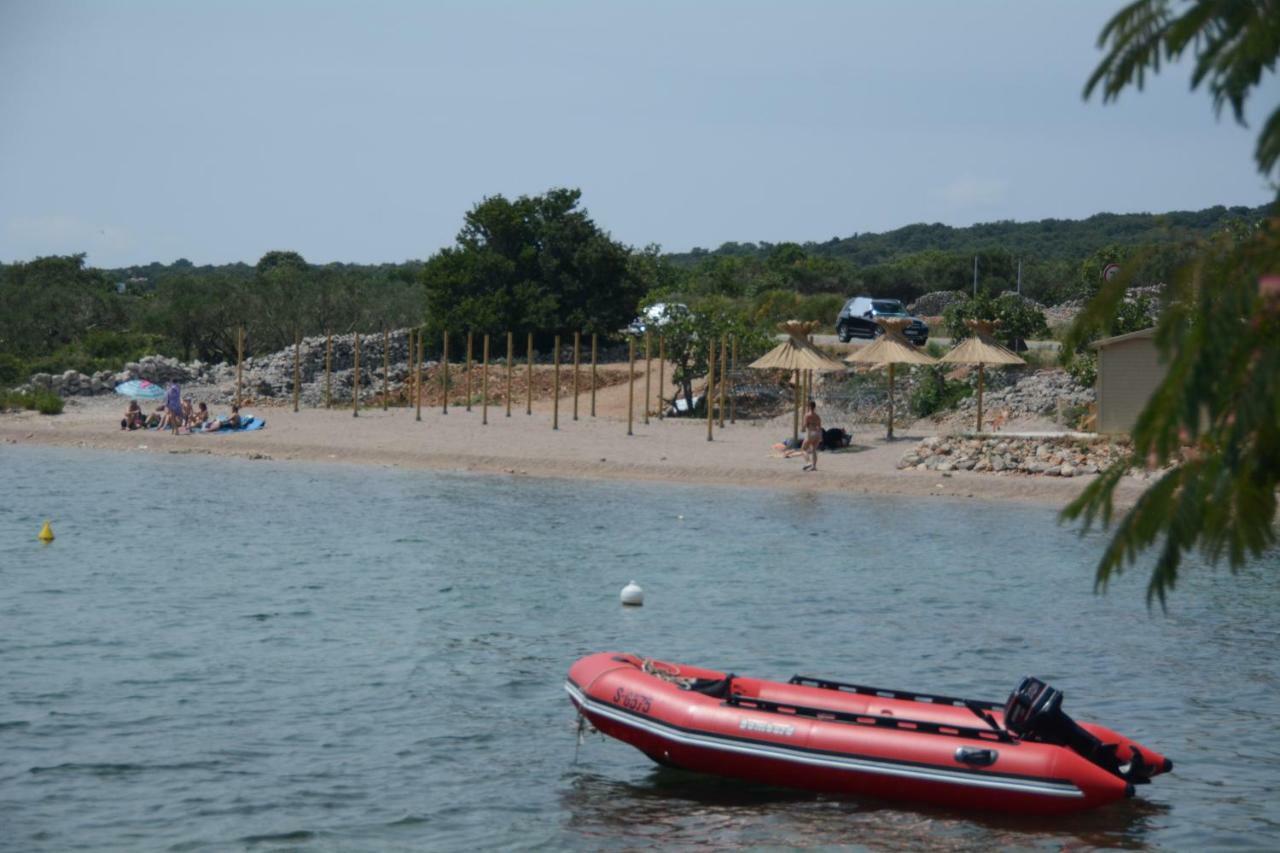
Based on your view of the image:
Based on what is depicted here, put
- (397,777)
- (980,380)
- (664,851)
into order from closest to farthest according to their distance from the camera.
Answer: (664,851), (397,777), (980,380)

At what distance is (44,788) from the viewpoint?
33.8ft

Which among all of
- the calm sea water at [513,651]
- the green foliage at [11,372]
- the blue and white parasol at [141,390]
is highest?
the green foliage at [11,372]

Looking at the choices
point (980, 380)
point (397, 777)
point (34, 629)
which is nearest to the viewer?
point (397, 777)

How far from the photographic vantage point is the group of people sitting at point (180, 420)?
111 ft

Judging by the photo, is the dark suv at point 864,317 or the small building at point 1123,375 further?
the dark suv at point 864,317

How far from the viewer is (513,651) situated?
1504 cm

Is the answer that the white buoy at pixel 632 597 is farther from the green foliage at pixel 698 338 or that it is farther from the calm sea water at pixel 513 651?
the green foliage at pixel 698 338

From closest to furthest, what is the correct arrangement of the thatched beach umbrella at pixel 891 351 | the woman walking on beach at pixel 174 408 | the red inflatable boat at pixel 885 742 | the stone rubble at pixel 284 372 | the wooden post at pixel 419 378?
the red inflatable boat at pixel 885 742, the thatched beach umbrella at pixel 891 351, the woman walking on beach at pixel 174 408, the wooden post at pixel 419 378, the stone rubble at pixel 284 372

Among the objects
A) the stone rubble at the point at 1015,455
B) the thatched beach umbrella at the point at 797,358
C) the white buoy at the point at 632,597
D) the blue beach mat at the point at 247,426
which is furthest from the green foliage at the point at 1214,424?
the blue beach mat at the point at 247,426

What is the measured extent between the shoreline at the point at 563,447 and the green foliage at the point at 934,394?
1.08m

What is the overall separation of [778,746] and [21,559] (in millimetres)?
13798

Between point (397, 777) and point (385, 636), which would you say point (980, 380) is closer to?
point (385, 636)

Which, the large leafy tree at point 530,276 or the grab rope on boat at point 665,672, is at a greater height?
the large leafy tree at point 530,276

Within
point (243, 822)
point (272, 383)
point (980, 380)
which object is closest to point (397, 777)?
point (243, 822)
